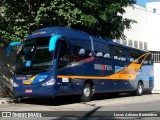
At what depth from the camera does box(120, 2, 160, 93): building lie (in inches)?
1451

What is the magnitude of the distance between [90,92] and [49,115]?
262 inches

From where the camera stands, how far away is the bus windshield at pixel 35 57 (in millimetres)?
16812

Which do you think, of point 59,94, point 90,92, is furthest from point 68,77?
point 90,92

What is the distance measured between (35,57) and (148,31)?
2383 centimetres

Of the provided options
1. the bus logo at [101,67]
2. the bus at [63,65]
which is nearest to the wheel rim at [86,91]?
the bus at [63,65]

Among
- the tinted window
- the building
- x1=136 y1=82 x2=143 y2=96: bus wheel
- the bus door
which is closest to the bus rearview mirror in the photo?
the bus door

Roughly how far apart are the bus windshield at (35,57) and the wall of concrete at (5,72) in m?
4.17

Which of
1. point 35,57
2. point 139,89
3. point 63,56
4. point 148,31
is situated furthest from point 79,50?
point 148,31

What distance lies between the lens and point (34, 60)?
17.1 metres

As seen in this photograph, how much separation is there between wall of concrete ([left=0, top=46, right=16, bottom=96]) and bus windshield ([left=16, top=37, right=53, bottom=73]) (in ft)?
13.7

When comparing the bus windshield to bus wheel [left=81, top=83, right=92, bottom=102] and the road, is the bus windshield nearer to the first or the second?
the road

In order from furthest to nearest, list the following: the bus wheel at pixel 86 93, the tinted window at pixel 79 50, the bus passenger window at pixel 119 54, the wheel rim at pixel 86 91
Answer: the bus passenger window at pixel 119 54 < the wheel rim at pixel 86 91 < the bus wheel at pixel 86 93 < the tinted window at pixel 79 50

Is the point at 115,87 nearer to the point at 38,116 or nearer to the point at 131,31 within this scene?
the point at 38,116

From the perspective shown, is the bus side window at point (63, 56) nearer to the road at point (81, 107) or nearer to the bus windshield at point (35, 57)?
the bus windshield at point (35, 57)
